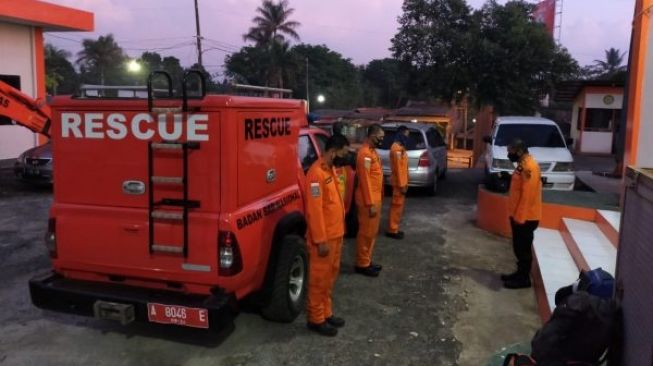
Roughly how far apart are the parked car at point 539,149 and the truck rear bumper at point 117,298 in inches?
285

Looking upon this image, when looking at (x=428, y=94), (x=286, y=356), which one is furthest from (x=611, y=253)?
(x=428, y=94)

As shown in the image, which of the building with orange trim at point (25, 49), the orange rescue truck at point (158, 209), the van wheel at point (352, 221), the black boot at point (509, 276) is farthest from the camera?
the building with orange trim at point (25, 49)

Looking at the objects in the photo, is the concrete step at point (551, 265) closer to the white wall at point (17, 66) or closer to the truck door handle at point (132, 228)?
the truck door handle at point (132, 228)

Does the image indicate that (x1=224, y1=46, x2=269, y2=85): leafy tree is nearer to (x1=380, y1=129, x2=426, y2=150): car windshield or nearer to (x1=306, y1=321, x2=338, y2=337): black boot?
(x1=380, y1=129, x2=426, y2=150): car windshield

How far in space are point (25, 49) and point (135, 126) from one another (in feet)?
51.0

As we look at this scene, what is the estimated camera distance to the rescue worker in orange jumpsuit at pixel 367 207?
6511 millimetres

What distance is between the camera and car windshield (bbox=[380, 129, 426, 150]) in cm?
1177

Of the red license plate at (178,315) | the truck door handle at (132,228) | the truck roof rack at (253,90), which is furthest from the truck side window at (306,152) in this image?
the red license plate at (178,315)

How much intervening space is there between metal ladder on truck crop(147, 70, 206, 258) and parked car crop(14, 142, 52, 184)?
9.05 metres

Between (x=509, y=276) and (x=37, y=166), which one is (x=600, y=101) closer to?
(x=509, y=276)

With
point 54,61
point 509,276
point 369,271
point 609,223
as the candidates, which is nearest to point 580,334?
point 509,276

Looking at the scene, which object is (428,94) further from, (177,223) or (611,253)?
(177,223)

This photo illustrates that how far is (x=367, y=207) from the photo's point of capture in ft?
21.3

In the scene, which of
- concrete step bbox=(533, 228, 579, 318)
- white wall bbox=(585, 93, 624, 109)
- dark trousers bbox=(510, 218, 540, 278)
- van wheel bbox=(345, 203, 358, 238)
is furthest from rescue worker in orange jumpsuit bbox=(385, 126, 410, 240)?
white wall bbox=(585, 93, 624, 109)
